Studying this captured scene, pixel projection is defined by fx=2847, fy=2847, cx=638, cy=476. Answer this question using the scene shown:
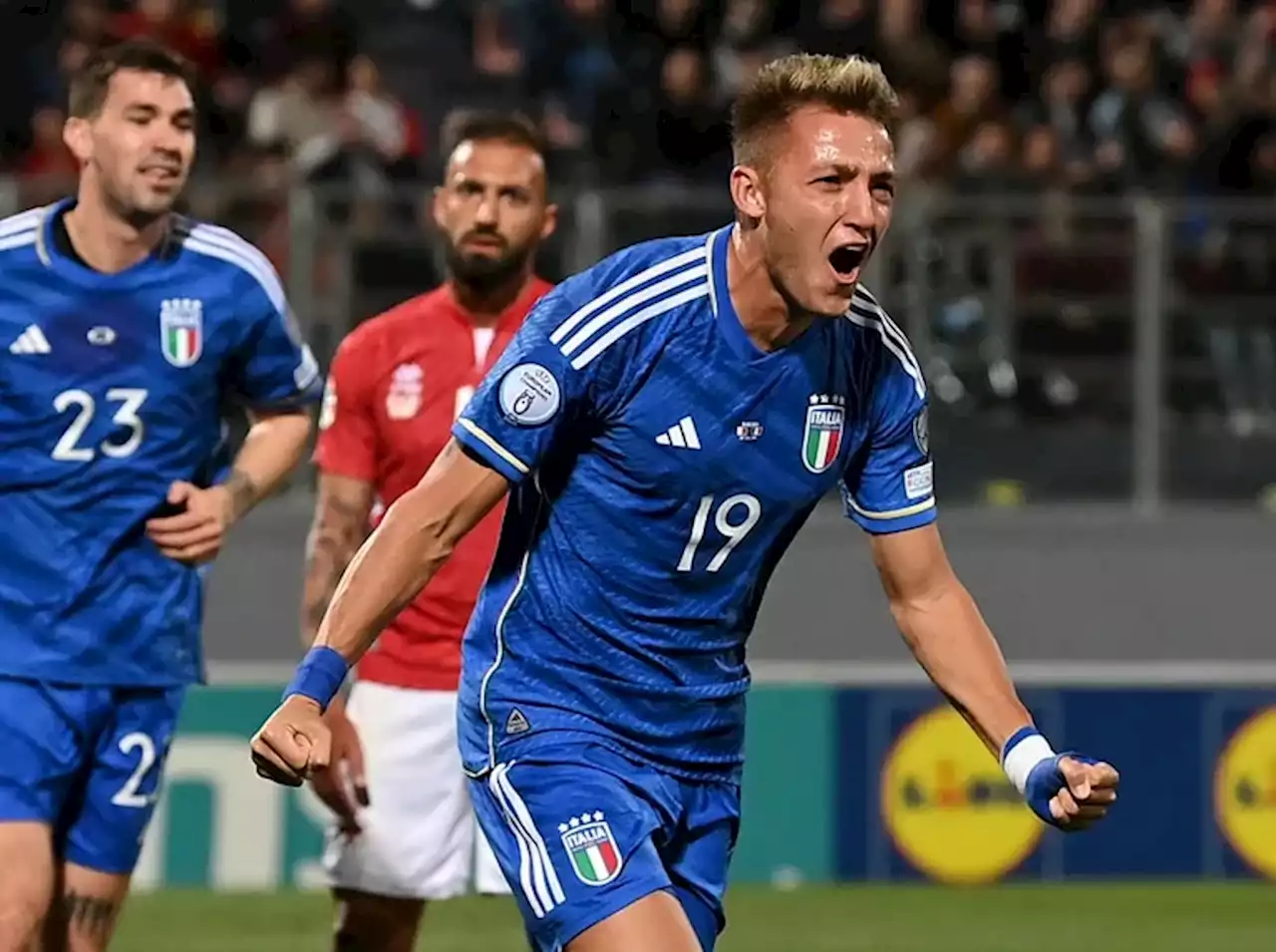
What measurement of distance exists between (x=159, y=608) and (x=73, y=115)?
113cm

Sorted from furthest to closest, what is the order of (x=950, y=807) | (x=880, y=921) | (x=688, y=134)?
(x=688, y=134) < (x=950, y=807) < (x=880, y=921)

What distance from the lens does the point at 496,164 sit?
684 centimetres

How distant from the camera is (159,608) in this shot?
6320mm

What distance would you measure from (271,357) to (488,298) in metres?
0.64

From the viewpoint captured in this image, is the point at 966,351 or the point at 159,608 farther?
the point at 966,351

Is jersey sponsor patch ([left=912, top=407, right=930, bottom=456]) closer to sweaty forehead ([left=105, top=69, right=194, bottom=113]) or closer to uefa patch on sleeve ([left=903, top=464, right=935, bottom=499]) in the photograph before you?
uefa patch on sleeve ([left=903, top=464, right=935, bottom=499])

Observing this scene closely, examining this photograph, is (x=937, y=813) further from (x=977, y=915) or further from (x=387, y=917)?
(x=387, y=917)

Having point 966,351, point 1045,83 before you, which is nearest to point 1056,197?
point 966,351

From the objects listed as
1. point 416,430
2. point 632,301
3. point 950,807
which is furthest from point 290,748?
point 950,807

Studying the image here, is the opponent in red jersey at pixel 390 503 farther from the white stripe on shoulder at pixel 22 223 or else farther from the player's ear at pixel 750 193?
the player's ear at pixel 750 193

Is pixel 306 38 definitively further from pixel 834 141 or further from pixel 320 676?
pixel 320 676

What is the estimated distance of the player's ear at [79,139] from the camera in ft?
20.9

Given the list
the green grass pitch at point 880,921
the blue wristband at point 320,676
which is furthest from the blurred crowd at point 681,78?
the blue wristband at point 320,676

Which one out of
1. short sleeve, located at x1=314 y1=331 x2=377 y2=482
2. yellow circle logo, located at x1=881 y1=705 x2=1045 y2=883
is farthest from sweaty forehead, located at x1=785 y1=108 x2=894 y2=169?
yellow circle logo, located at x1=881 y1=705 x2=1045 y2=883
